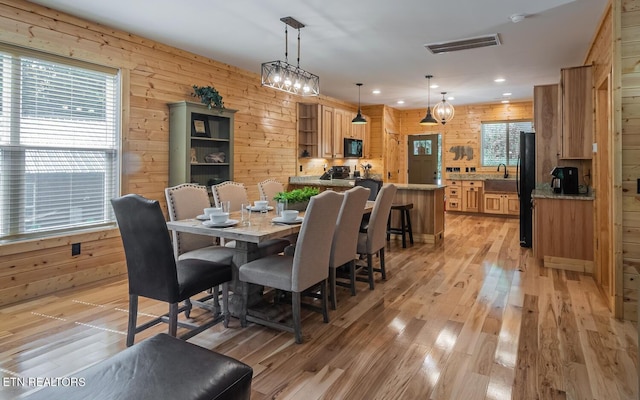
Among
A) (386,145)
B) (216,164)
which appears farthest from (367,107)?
(216,164)

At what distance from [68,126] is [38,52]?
0.69m

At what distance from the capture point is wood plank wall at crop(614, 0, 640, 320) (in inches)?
117

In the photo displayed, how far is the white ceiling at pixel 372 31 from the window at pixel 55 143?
25.1 inches

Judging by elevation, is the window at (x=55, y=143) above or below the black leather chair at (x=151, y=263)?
above

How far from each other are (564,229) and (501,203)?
4408mm

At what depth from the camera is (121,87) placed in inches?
165

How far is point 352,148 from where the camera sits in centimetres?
840

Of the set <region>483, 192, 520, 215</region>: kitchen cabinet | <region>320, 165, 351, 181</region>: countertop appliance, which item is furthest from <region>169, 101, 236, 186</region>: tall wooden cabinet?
<region>483, 192, 520, 215</region>: kitchen cabinet

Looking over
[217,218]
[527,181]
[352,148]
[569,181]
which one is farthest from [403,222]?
[217,218]

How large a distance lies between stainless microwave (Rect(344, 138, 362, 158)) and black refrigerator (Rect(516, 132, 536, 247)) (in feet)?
11.6

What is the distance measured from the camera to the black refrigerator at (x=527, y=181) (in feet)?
18.2

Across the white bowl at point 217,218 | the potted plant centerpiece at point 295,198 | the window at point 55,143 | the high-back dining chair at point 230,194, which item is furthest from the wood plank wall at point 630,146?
the window at point 55,143

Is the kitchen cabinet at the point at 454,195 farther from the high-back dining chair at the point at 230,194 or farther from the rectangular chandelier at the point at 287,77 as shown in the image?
the high-back dining chair at the point at 230,194

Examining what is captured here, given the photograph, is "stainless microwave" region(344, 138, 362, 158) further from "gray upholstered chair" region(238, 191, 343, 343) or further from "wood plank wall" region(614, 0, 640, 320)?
"wood plank wall" region(614, 0, 640, 320)
